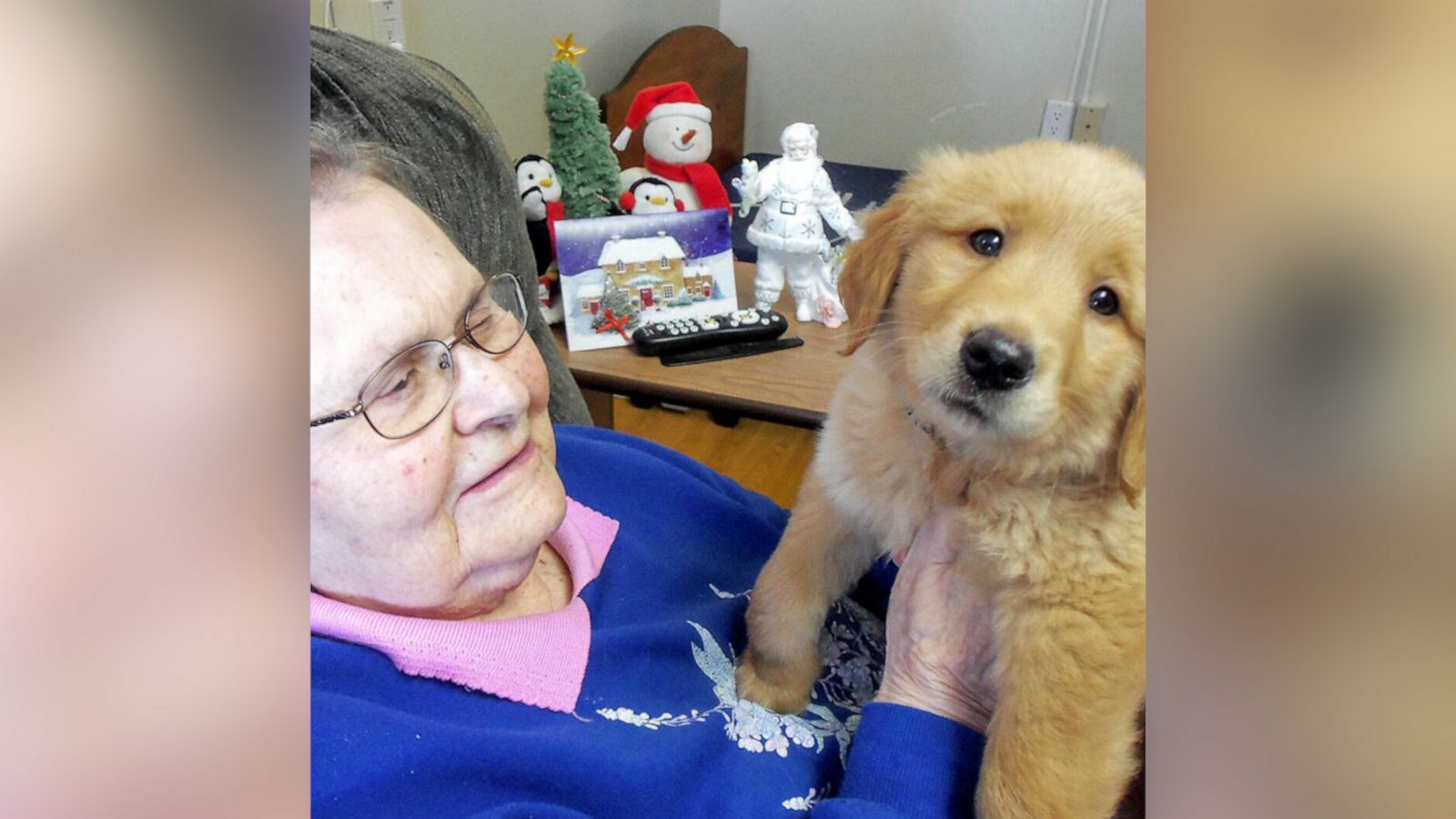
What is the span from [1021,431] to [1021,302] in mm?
97

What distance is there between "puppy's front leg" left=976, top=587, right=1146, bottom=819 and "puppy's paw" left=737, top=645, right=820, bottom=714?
226 mm

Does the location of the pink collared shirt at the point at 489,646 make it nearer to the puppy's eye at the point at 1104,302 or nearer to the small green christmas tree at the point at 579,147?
the puppy's eye at the point at 1104,302

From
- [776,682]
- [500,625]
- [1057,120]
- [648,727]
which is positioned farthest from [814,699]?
[1057,120]

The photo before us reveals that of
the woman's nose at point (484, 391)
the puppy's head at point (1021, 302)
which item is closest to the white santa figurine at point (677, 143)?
the puppy's head at point (1021, 302)

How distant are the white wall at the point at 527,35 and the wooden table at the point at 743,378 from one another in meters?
0.45

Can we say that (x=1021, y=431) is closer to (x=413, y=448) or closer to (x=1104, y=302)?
(x=1104, y=302)

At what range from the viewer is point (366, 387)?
1.46 ft

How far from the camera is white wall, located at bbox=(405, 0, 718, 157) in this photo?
0.84 m

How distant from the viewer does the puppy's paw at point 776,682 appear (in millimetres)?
873

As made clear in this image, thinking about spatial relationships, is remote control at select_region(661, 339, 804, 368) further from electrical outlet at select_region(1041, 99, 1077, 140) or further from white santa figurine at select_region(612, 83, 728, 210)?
electrical outlet at select_region(1041, 99, 1077, 140)

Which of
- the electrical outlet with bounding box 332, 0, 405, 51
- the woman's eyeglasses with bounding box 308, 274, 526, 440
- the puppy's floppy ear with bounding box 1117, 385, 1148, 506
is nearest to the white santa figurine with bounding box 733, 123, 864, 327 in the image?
the electrical outlet with bounding box 332, 0, 405, 51

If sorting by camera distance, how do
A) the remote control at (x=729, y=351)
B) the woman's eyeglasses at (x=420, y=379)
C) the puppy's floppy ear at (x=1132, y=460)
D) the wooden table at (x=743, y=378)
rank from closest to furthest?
1. the puppy's floppy ear at (x=1132, y=460)
2. the woman's eyeglasses at (x=420, y=379)
3. the wooden table at (x=743, y=378)
4. the remote control at (x=729, y=351)
